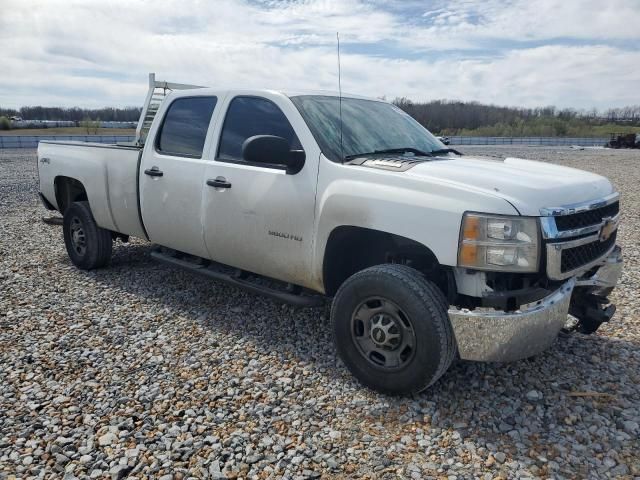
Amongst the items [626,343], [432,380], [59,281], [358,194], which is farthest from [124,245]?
[626,343]

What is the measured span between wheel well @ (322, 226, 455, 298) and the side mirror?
23.2 inches

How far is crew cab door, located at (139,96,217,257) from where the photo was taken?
14.4 feet

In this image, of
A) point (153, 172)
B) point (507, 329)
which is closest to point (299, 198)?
point (507, 329)

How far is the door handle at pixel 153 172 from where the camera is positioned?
4652 millimetres

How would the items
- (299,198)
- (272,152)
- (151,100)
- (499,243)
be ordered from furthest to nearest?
(151,100)
(299,198)
(272,152)
(499,243)

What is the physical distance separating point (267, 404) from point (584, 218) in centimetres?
226

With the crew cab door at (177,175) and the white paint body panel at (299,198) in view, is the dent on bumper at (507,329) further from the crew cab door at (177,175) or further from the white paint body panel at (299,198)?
the crew cab door at (177,175)

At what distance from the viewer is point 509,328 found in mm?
2818

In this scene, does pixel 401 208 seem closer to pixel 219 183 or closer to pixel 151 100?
pixel 219 183

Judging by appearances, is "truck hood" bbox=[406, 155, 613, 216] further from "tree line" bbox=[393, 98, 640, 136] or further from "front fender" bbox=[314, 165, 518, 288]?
"tree line" bbox=[393, 98, 640, 136]

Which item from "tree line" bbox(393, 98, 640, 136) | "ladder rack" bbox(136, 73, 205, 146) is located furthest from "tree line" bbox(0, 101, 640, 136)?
"ladder rack" bbox(136, 73, 205, 146)

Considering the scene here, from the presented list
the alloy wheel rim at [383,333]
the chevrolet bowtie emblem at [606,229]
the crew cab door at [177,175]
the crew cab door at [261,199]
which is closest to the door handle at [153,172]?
the crew cab door at [177,175]

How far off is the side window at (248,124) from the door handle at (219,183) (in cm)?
20

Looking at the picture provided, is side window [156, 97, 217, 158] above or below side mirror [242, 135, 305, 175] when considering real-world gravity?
above
